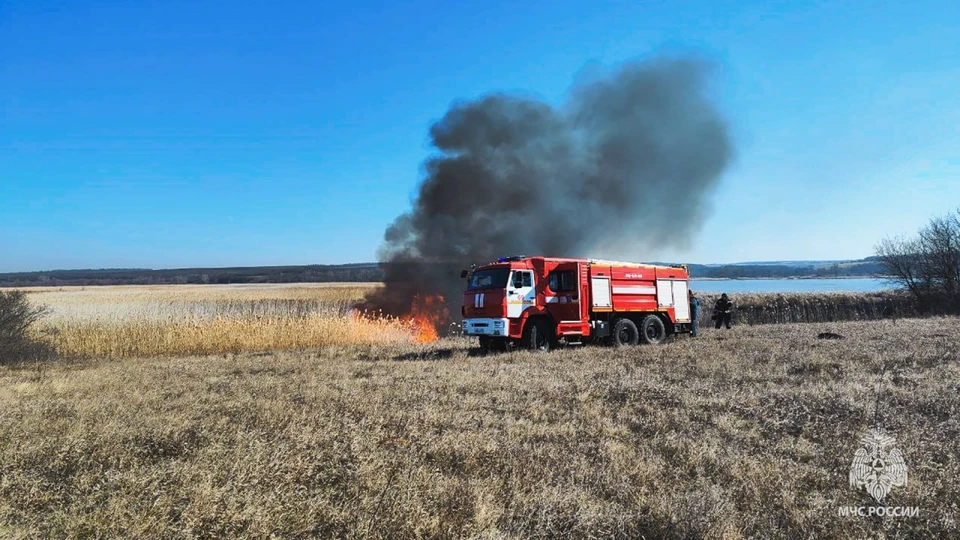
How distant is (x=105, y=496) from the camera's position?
147 inches

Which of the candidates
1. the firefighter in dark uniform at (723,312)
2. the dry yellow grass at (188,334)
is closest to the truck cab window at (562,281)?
the dry yellow grass at (188,334)

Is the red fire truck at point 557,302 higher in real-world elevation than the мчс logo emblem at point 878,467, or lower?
higher

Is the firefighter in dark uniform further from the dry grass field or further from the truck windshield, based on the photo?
the dry grass field

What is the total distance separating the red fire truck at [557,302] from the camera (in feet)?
44.1

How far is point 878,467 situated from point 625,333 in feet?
37.0

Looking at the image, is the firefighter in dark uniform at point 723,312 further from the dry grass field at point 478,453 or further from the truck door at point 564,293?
the dry grass field at point 478,453

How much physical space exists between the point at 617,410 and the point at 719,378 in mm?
2997

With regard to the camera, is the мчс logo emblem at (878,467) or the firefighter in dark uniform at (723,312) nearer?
the мчс logo emblem at (878,467)

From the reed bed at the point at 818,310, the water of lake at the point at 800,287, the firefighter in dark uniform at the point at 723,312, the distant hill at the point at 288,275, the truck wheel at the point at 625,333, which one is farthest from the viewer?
the distant hill at the point at 288,275

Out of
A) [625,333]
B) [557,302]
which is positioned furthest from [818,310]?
[557,302]

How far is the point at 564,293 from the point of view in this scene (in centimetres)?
1427

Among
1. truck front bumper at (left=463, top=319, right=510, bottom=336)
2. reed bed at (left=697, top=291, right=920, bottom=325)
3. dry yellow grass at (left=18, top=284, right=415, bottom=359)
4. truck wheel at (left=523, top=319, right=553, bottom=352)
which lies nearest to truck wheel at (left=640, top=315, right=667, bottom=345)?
truck wheel at (left=523, top=319, right=553, bottom=352)

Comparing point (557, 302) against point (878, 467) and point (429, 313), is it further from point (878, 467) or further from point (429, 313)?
point (429, 313)

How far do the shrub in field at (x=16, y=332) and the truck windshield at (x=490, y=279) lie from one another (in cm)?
1058
